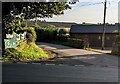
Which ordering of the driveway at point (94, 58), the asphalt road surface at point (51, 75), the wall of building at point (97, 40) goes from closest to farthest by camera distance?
1. the asphalt road surface at point (51, 75)
2. the driveway at point (94, 58)
3. the wall of building at point (97, 40)

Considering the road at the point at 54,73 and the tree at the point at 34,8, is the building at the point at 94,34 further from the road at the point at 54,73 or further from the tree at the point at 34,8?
the road at the point at 54,73

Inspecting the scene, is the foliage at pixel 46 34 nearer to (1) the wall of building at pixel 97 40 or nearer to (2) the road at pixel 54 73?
(1) the wall of building at pixel 97 40

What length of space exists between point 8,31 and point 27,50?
92.0 inches

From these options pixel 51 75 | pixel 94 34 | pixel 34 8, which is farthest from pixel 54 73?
pixel 94 34

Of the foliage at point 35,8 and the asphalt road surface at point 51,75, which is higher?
the foliage at point 35,8

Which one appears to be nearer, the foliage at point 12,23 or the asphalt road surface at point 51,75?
the asphalt road surface at point 51,75

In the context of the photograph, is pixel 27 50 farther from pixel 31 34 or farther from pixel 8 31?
pixel 31 34

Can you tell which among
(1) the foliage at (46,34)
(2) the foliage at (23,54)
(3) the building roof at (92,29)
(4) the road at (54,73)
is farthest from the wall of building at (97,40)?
(4) the road at (54,73)

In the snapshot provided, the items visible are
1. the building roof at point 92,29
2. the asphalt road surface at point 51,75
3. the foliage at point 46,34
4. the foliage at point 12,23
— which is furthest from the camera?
the foliage at point 46,34

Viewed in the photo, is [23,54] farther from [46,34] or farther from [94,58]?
[46,34]

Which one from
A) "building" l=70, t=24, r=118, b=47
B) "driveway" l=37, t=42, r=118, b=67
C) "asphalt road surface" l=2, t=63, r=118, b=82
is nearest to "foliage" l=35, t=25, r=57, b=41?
"building" l=70, t=24, r=118, b=47

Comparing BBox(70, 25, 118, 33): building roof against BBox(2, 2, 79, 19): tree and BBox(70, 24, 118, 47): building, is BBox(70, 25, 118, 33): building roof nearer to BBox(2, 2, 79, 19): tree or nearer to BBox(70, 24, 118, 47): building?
BBox(70, 24, 118, 47): building

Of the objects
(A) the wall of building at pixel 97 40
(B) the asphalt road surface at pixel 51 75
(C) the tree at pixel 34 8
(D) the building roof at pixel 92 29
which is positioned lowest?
(A) the wall of building at pixel 97 40

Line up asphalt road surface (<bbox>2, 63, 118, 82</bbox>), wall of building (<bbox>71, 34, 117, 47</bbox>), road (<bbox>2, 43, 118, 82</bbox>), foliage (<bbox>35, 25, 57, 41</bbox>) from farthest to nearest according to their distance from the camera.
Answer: foliage (<bbox>35, 25, 57, 41</bbox>)
wall of building (<bbox>71, 34, 117, 47</bbox>)
road (<bbox>2, 43, 118, 82</bbox>)
asphalt road surface (<bbox>2, 63, 118, 82</bbox>)
